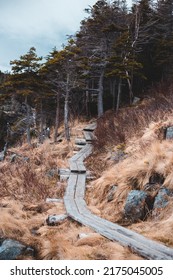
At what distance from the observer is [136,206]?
5.75 metres

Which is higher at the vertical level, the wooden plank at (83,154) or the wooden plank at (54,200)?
the wooden plank at (83,154)

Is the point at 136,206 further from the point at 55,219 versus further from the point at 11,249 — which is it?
the point at 11,249

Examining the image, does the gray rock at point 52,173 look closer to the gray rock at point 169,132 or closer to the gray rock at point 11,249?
the gray rock at point 169,132

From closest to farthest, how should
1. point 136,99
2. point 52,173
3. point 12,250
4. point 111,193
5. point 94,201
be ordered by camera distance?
point 12,250 < point 111,193 < point 94,201 < point 52,173 < point 136,99

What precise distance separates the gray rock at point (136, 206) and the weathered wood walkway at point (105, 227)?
0.50 metres

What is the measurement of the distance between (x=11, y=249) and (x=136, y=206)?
8.19 ft

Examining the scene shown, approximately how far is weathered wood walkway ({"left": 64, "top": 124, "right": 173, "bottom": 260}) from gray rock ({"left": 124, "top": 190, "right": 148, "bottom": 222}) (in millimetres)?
502

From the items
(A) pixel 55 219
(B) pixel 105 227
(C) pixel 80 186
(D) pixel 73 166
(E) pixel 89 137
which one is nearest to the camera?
(B) pixel 105 227

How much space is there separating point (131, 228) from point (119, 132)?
637cm

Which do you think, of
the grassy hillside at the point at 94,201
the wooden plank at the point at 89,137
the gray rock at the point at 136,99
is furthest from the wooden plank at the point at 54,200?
the gray rock at the point at 136,99

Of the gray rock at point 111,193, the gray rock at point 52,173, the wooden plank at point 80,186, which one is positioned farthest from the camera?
the gray rock at point 52,173

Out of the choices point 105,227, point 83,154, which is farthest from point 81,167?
point 105,227

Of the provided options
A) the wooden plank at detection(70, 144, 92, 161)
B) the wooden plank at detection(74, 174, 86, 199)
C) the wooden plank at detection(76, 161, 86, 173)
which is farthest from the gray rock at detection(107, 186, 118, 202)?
the wooden plank at detection(70, 144, 92, 161)

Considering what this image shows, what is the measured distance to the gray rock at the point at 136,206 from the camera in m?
5.71
